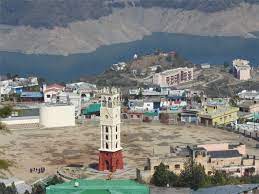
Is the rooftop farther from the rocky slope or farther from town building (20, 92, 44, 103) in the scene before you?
the rocky slope

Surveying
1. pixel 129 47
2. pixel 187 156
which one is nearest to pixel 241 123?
pixel 187 156

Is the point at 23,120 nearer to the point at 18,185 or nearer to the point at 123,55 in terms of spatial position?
the point at 18,185

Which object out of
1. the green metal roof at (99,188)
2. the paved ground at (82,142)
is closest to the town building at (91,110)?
the paved ground at (82,142)

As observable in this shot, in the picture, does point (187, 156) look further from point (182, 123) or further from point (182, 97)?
point (182, 97)

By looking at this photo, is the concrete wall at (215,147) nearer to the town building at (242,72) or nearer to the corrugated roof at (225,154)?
the corrugated roof at (225,154)

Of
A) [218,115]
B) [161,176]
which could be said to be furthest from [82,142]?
[161,176]
